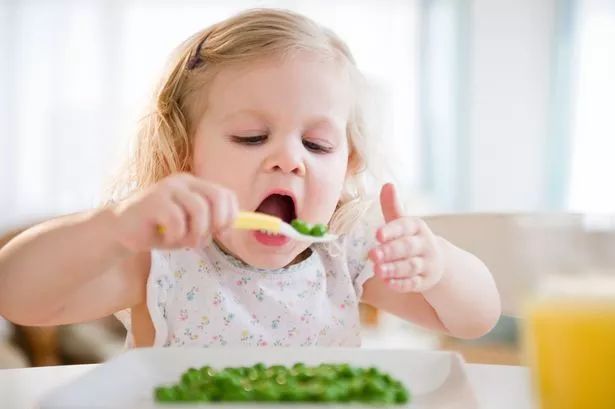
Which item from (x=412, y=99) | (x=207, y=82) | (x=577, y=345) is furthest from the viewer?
(x=412, y=99)

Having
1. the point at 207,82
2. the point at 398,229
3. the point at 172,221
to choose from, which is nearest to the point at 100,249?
the point at 172,221

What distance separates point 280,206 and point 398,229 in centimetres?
28

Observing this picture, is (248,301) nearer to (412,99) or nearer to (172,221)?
(172,221)

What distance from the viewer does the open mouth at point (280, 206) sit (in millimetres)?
1135

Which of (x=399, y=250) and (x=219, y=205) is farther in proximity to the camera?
(x=399, y=250)

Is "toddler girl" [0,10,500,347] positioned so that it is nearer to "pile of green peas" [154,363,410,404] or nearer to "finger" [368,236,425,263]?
"finger" [368,236,425,263]

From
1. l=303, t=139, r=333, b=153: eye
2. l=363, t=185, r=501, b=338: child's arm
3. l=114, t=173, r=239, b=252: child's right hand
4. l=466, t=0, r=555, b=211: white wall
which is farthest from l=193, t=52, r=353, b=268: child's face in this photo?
l=466, t=0, r=555, b=211: white wall

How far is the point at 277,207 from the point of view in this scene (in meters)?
1.15

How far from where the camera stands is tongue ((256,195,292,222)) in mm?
1134

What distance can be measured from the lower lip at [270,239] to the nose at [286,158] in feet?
0.26

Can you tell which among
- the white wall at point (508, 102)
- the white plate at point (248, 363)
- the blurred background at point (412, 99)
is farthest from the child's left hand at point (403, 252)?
the white wall at point (508, 102)

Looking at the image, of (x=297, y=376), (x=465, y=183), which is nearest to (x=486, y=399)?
(x=297, y=376)

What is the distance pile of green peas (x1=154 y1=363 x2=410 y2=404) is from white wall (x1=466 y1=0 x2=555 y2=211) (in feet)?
16.8

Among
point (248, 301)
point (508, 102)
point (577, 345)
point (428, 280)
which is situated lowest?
point (508, 102)
